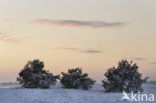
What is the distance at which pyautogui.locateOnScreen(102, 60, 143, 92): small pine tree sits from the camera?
26.8m

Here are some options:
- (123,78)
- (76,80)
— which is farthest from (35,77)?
(123,78)

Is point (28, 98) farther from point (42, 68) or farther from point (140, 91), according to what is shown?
point (140, 91)

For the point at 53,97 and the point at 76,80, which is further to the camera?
the point at 76,80

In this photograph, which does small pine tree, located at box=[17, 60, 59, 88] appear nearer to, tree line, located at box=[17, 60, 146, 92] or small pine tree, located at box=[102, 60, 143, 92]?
tree line, located at box=[17, 60, 146, 92]

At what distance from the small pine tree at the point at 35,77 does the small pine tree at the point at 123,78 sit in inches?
203

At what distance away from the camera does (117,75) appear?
27.3m

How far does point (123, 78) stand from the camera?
27406 mm

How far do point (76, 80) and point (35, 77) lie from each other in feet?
12.8

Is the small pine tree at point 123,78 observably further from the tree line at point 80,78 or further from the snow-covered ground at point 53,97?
the snow-covered ground at point 53,97

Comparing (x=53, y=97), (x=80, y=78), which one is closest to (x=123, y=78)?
(x=80, y=78)

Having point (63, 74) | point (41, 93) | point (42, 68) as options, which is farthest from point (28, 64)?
point (41, 93)

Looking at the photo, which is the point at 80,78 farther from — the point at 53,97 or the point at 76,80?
the point at 53,97

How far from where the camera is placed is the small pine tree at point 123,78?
26.8 meters

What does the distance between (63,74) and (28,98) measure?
7872 mm
